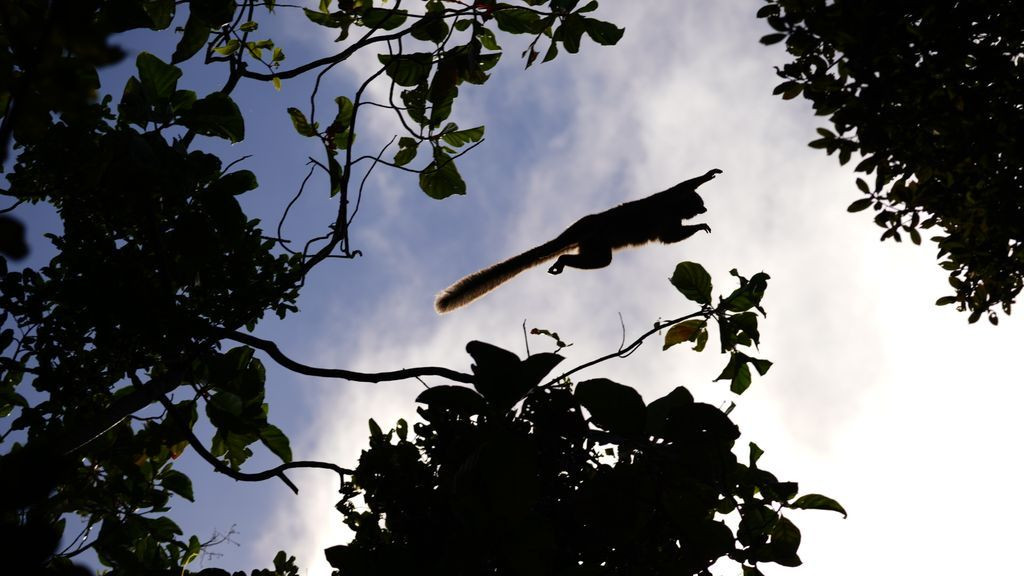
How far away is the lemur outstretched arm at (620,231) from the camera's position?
8555 mm

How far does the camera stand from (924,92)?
357cm

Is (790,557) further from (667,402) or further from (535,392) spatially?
(535,392)

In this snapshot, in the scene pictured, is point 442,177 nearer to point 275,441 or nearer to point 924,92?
point 275,441

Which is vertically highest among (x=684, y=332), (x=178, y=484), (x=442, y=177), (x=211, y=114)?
(x=442, y=177)

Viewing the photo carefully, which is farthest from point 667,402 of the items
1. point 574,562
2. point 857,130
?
point 857,130

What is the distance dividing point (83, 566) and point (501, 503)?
1.43 meters

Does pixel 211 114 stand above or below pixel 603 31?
below

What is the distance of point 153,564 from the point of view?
11.9ft

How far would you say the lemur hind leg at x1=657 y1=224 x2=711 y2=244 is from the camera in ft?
29.2

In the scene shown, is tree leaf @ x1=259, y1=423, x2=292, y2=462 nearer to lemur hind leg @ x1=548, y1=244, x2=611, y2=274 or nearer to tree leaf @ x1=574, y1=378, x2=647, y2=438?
tree leaf @ x1=574, y1=378, x2=647, y2=438

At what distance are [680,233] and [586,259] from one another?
1433mm

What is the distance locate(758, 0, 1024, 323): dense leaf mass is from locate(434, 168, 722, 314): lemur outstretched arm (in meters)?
4.52

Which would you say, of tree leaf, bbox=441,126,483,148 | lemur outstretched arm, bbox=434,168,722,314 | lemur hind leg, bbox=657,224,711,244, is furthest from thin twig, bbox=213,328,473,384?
lemur hind leg, bbox=657,224,711,244

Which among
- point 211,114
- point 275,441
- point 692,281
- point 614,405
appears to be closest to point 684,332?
point 692,281
